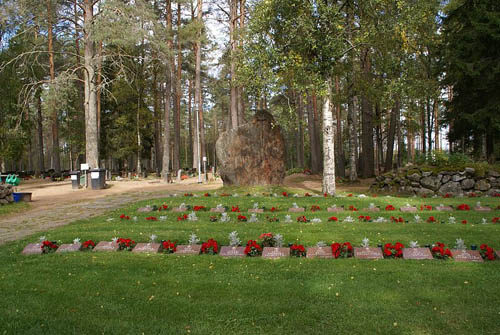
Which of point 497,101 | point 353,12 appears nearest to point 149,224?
point 353,12

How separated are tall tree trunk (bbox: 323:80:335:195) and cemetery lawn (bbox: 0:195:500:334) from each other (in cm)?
585

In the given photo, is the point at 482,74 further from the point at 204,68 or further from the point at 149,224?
the point at 204,68

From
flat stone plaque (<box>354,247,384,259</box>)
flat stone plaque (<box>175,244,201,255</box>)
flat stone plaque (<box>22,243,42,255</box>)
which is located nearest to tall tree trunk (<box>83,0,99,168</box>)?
flat stone plaque (<box>22,243,42,255</box>)

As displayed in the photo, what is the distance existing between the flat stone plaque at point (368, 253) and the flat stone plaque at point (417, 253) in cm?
35

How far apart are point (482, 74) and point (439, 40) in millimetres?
3808

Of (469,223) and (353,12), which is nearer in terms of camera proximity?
(469,223)

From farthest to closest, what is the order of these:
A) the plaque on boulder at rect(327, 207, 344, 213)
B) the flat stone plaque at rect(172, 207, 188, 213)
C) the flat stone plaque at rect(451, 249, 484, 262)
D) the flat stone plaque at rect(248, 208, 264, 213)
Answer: the flat stone plaque at rect(172, 207, 188, 213), the flat stone plaque at rect(248, 208, 264, 213), the plaque on boulder at rect(327, 207, 344, 213), the flat stone plaque at rect(451, 249, 484, 262)

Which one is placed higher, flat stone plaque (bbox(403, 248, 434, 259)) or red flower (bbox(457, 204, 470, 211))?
red flower (bbox(457, 204, 470, 211))

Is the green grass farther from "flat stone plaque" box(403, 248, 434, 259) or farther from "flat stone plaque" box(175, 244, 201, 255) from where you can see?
"flat stone plaque" box(403, 248, 434, 259)

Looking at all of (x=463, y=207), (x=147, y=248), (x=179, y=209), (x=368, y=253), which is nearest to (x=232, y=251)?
(x=147, y=248)

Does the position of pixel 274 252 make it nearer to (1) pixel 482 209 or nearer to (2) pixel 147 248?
(2) pixel 147 248

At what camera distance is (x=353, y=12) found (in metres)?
14.6

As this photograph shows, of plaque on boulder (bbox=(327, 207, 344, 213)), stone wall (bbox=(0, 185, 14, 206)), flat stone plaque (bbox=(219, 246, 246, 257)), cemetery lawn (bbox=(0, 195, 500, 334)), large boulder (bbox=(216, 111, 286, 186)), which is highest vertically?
large boulder (bbox=(216, 111, 286, 186))

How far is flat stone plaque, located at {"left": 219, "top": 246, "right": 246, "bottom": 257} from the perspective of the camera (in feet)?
17.4
